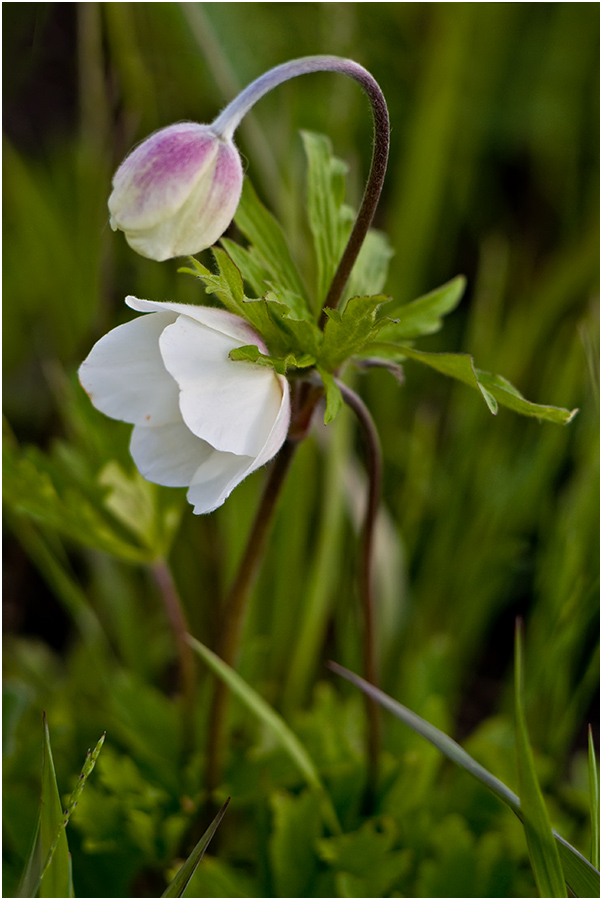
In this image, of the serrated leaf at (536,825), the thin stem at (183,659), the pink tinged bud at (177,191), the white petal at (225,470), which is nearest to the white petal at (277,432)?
the white petal at (225,470)

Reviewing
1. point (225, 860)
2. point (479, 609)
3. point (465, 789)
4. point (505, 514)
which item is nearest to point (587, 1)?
point (505, 514)

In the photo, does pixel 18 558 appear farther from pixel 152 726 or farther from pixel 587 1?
pixel 587 1

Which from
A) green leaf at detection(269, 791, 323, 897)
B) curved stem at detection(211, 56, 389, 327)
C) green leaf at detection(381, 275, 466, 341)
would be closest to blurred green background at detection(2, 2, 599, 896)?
green leaf at detection(269, 791, 323, 897)

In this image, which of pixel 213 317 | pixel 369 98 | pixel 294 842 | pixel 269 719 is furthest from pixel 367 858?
pixel 369 98

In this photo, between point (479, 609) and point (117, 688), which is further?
point (479, 609)

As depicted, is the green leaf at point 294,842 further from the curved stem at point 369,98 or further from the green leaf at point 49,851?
the curved stem at point 369,98

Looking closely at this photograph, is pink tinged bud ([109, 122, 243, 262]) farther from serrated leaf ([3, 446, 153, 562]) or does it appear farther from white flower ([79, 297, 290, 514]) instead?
serrated leaf ([3, 446, 153, 562])
